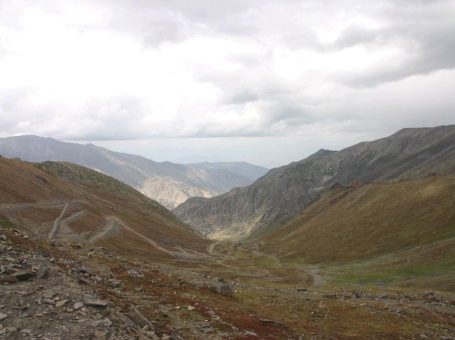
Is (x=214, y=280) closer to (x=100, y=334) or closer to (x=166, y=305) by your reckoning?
(x=166, y=305)

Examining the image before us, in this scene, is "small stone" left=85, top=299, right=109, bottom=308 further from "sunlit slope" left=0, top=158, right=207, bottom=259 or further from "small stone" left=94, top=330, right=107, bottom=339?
"sunlit slope" left=0, top=158, right=207, bottom=259

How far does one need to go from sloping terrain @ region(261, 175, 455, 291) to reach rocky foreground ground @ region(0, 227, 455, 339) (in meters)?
30.6

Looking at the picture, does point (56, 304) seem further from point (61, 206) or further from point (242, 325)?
point (61, 206)

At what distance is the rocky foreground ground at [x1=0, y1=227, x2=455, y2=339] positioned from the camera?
79.2ft

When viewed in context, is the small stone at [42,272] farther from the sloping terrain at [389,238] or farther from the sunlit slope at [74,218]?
the sunlit slope at [74,218]

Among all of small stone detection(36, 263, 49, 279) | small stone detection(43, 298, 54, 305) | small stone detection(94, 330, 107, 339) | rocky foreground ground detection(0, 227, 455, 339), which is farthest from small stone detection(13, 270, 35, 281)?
small stone detection(94, 330, 107, 339)

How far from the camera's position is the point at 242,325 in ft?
108

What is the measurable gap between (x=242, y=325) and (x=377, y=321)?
678 inches

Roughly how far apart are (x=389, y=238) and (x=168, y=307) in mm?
104688

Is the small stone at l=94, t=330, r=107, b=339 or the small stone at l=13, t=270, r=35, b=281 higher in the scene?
the small stone at l=13, t=270, r=35, b=281

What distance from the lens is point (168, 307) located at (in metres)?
34.2

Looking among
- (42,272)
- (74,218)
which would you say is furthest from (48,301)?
(74,218)

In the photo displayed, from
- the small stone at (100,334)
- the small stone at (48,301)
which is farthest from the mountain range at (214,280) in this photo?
the small stone at (48,301)

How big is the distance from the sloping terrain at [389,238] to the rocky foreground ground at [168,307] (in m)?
30.6
